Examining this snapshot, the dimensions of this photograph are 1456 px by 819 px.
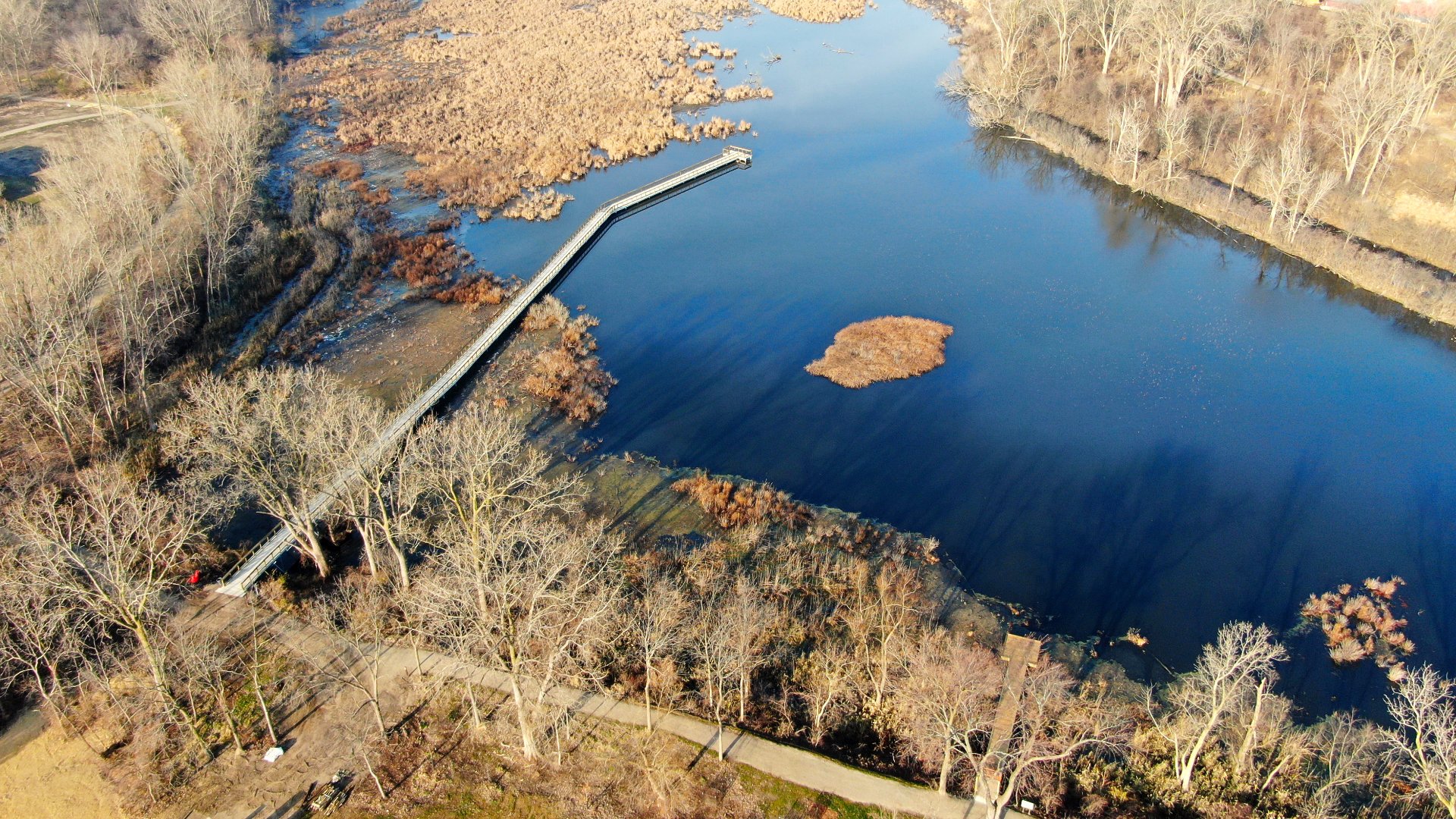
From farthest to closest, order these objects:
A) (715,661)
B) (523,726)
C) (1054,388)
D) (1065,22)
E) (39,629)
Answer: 1. (1065,22)
2. (1054,388)
3. (715,661)
4. (39,629)
5. (523,726)

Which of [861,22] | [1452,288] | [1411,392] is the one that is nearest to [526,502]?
[1411,392]

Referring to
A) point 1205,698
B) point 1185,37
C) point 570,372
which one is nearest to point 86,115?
point 570,372

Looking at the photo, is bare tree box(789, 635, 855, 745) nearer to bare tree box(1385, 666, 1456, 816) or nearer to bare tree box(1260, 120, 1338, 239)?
bare tree box(1385, 666, 1456, 816)

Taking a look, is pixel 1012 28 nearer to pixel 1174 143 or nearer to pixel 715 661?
pixel 1174 143

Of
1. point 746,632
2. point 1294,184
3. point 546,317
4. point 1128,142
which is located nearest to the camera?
point 746,632

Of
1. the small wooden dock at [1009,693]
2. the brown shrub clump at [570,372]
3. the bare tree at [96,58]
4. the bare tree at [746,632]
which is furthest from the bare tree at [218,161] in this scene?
the small wooden dock at [1009,693]

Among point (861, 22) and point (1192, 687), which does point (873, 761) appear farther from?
point (861, 22)
